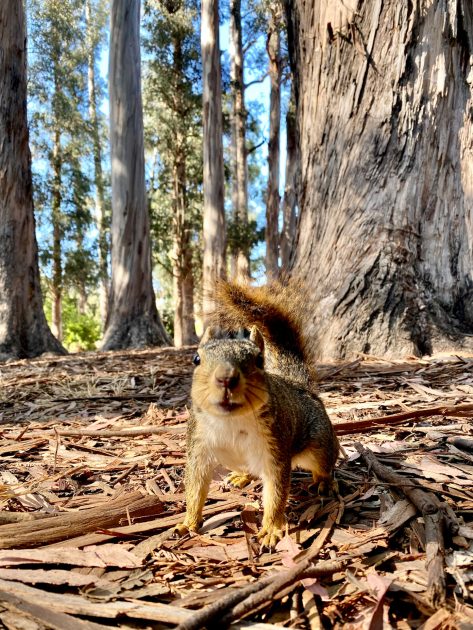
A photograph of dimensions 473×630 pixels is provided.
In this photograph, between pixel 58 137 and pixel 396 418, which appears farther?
pixel 58 137

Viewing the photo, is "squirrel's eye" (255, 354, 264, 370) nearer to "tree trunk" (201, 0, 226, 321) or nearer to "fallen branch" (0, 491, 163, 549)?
"fallen branch" (0, 491, 163, 549)

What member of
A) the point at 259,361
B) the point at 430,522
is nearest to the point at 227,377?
the point at 259,361

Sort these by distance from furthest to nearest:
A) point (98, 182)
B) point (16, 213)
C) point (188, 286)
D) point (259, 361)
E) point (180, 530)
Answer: point (98, 182), point (188, 286), point (16, 213), point (259, 361), point (180, 530)

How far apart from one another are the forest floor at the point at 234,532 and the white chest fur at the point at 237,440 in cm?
18

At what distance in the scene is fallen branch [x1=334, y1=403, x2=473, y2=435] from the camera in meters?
2.29

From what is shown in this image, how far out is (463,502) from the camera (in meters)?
1.54

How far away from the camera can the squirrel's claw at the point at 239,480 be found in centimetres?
198

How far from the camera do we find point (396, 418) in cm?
231

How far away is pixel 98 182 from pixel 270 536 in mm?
20436

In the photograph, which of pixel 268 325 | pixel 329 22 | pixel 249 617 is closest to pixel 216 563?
pixel 249 617

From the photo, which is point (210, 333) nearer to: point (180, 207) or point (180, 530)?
point (180, 530)

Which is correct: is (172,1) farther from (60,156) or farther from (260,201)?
(260,201)

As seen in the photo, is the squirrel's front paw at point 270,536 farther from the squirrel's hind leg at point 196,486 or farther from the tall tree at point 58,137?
the tall tree at point 58,137

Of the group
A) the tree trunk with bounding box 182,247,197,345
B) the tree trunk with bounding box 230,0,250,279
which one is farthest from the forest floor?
the tree trunk with bounding box 230,0,250,279
